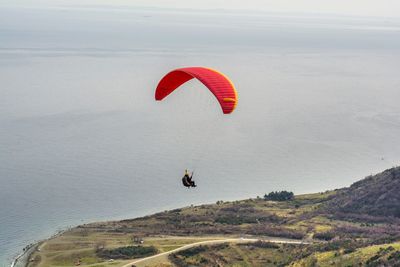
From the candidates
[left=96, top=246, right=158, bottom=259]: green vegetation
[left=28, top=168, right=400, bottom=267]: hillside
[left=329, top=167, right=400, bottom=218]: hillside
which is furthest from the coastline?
[left=329, top=167, right=400, bottom=218]: hillside

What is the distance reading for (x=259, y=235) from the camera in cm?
6366

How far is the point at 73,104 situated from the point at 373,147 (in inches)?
3258

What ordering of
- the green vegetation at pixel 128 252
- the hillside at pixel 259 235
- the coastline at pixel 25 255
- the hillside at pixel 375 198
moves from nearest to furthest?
the hillside at pixel 259 235
the green vegetation at pixel 128 252
the coastline at pixel 25 255
the hillside at pixel 375 198

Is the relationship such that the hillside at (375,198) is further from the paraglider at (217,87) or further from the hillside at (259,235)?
the paraglider at (217,87)

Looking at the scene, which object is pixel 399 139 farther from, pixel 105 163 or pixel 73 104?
pixel 73 104

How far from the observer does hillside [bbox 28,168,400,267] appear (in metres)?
53.3

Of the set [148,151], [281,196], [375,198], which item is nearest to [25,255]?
[281,196]

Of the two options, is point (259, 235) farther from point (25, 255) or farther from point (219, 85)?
point (219, 85)

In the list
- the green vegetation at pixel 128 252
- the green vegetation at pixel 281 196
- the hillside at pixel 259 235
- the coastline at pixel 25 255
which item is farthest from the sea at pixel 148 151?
the green vegetation at pixel 128 252

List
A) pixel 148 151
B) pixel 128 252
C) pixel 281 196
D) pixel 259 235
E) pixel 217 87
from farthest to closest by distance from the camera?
pixel 148 151, pixel 281 196, pixel 259 235, pixel 128 252, pixel 217 87

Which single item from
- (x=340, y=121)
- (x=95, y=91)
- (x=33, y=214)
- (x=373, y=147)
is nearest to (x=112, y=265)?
(x=33, y=214)

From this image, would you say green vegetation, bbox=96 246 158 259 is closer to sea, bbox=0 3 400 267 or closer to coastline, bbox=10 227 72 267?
coastline, bbox=10 227 72 267

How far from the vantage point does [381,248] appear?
47156mm

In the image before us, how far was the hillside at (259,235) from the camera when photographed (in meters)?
53.3
